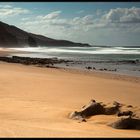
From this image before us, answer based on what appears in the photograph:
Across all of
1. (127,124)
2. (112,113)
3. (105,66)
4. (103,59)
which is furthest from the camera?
(103,59)

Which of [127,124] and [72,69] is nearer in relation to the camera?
[127,124]

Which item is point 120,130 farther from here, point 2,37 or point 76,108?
point 2,37

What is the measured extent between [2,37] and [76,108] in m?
113

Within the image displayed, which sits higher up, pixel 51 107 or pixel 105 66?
pixel 105 66

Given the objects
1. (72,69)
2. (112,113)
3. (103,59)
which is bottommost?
(112,113)

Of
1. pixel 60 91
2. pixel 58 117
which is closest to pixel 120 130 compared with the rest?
pixel 58 117

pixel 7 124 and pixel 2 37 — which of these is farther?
pixel 2 37

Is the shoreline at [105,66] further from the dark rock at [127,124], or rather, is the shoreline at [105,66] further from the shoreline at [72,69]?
the dark rock at [127,124]

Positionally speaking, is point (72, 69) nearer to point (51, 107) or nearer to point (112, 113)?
point (51, 107)

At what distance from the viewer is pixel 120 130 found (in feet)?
21.6

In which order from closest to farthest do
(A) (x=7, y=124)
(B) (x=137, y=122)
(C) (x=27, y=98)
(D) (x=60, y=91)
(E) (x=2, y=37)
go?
(A) (x=7, y=124) < (B) (x=137, y=122) < (C) (x=27, y=98) < (D) (x=60, y=91) < (E) (x=2, y=37)

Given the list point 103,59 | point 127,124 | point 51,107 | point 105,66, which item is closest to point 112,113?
point 127,124

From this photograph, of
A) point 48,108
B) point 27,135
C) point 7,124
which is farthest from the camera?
point 48,108

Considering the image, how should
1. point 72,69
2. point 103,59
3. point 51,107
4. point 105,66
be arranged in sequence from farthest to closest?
point 103,59 → point 105,66 → point 72,69 → point 51,107
